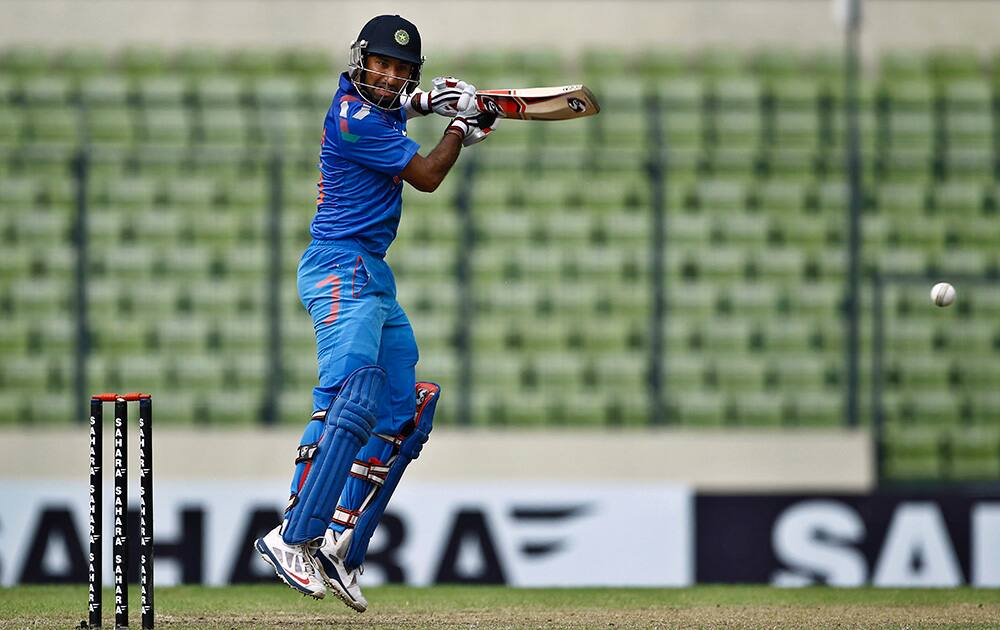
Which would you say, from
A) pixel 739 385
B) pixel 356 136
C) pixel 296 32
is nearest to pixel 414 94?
pixel 356 136

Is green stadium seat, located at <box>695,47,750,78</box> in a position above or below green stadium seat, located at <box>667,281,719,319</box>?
above

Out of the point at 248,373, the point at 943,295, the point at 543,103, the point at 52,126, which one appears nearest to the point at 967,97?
the point at 943,295

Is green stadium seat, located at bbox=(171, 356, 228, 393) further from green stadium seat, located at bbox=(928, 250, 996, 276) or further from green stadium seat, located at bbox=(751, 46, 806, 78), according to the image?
green stadium seat, located at bbox=(928, 250, 996, 276)

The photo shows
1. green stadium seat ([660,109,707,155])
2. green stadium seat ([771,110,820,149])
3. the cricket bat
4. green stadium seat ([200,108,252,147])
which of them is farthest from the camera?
green stadium seat ([771,110,820,149])

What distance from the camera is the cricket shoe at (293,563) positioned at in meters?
4.59

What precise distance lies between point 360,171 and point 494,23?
662 centimetres

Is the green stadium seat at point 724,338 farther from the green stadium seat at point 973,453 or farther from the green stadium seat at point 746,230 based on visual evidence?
the green stadium seat at point 973,453

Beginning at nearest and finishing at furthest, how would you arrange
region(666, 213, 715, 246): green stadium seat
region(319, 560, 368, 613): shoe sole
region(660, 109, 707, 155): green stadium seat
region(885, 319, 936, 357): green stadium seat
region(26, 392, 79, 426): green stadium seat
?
region(319, 560, 368, 613): shoe sole
region(26, 392, 79, 426): green stadium seat
region(885, 319, 936, 357): green stadium seat
region(666, 213, 715, 246): green stadium seat
region(660, 109, 707, 155): green stadium seat

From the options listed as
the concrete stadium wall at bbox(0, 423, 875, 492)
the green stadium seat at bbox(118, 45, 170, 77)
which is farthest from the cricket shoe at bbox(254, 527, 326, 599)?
the green stadium seat at bbox(118, 45, 170, 77)

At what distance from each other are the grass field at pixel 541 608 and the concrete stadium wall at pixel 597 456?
106 inches

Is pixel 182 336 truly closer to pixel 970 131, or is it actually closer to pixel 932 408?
pixel 932 408

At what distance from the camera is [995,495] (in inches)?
328

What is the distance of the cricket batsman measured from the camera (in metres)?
4.66

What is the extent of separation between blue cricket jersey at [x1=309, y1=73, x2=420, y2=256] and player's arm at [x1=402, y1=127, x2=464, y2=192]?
0.03 m
